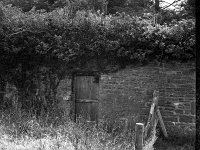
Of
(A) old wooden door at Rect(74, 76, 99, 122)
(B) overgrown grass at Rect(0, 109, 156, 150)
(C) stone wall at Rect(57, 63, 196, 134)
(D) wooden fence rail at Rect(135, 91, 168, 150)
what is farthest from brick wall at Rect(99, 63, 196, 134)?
(B) overgrown grass at Rect(0, 109, 156, 150)

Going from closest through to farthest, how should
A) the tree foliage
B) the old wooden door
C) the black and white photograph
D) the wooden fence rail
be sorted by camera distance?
the wooden fence rail < the black and white photograph < the tree foliage < the old wooden door

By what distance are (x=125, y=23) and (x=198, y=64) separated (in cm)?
545

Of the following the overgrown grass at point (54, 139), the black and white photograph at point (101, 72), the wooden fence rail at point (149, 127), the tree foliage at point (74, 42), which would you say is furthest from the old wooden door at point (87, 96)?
the overgrown grass at point (54, 139)

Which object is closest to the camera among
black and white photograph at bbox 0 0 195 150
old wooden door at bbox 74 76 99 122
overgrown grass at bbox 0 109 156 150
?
overgrown grass at bbox 0 109 156 150

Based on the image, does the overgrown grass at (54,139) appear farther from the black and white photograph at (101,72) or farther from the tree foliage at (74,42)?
the tree foliage at (74,42)

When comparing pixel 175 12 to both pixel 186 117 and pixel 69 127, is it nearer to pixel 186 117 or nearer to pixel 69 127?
pixel 186 117

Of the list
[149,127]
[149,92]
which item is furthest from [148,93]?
[149,127]

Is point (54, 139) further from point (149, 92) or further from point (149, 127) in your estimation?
point (149, 92)

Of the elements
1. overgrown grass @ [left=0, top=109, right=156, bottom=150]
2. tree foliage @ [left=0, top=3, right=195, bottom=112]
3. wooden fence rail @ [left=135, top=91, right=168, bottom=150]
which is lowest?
overgrown grass @ [left=0, top=109, right=156, bottom=150]

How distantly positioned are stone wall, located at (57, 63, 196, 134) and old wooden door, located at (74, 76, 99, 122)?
342 millimetres

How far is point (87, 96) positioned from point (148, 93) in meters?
2.15

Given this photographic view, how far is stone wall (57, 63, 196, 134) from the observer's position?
9164mm

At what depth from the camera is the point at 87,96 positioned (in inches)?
404

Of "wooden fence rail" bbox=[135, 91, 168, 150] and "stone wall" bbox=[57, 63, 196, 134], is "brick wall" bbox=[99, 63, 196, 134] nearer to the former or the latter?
"stone wall" bbox=[57, 63, 196, 134]
